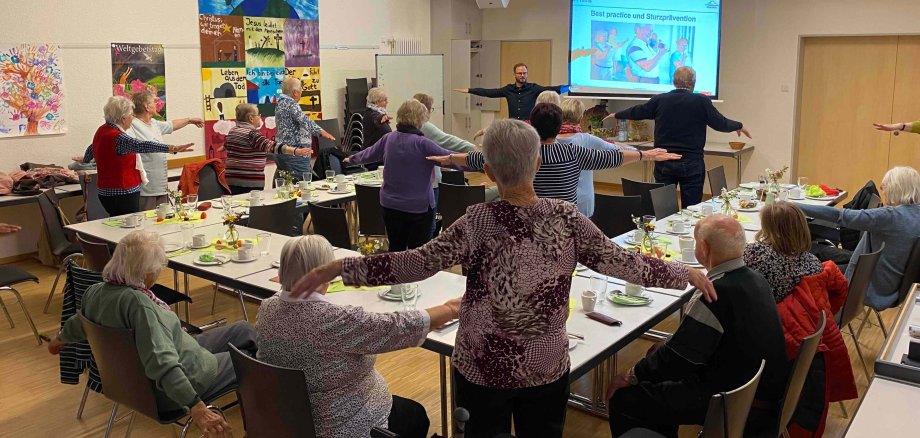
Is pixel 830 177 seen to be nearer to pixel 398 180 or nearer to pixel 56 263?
pixel 398 180

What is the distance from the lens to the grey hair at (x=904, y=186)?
4.36 meters

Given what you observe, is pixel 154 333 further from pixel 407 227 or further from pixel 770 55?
pixel 770 55

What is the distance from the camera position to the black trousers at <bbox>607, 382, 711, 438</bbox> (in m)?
2.92

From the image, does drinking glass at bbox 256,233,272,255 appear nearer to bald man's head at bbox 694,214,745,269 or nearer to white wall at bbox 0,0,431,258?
bald man's head at bbox 694,214,745,269

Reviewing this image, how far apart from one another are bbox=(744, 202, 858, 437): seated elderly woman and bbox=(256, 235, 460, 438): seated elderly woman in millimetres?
1384

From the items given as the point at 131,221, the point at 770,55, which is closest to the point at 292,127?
the point at 131,221

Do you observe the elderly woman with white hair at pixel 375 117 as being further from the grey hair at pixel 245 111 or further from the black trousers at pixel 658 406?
the black trousers at pixel 658 406

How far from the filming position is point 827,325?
3.25 metres

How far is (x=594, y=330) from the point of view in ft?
10.3

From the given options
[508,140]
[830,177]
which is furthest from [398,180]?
[830,177]

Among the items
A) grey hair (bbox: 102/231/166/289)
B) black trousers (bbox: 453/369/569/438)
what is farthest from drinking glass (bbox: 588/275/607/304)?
grey hair (bbox: 102/231/166/289)

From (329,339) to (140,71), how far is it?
6.55 metres

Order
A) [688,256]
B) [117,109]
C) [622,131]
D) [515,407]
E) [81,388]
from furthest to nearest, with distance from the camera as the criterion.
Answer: [622,131]
[117,109]
[81,388]
[688,256]
[515,407]

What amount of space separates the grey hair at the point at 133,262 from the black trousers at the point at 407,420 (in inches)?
43.6
